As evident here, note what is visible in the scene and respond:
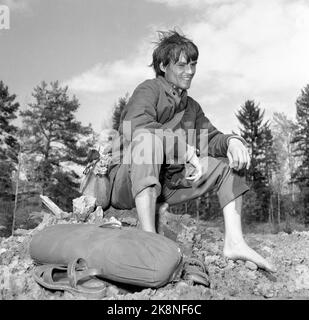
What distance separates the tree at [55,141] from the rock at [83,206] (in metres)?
20.9

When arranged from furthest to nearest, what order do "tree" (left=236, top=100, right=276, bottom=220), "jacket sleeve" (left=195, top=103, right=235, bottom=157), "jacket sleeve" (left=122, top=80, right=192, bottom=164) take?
"tree" (left=236, top=100, right=276, bottom=220) < "jacket sleeve" (left=195, top=103, right=235, bottom=157) < "jacket sleeve" (left=122, top=80, right=192, bottom=164)

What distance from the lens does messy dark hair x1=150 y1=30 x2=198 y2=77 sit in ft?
10.5

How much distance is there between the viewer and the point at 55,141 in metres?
25.2

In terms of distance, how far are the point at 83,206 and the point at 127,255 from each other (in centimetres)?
148

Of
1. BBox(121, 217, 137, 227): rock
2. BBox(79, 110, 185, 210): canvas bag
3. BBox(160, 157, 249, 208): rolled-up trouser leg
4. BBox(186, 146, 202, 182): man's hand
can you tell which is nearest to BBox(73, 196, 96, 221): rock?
BBox(79, 110, 185, 210): canvas bag

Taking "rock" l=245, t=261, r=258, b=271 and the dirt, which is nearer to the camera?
the dirt

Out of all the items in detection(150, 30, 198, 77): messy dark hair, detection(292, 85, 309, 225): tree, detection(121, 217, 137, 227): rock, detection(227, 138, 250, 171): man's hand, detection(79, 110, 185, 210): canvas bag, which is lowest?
detection(121, 217, 137, 227): rock

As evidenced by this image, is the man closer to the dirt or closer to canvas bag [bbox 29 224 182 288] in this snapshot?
the dirt

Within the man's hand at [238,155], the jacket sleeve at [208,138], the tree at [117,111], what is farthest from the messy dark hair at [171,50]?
the tree at [117,111]

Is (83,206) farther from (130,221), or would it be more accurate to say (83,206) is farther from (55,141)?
(55,141)

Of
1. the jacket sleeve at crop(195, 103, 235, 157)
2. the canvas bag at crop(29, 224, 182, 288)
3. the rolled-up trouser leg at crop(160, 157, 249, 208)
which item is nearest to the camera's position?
the canvas bag at crop(29, 224, 182, 288)

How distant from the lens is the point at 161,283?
80.3 inches

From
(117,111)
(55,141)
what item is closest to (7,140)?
(55,141)

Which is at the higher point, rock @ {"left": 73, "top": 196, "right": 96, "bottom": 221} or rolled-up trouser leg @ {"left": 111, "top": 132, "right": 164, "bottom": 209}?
rolled-up trouser leg @ {"left": 111, "top": 132, "right": 164, "bottom": 209}
